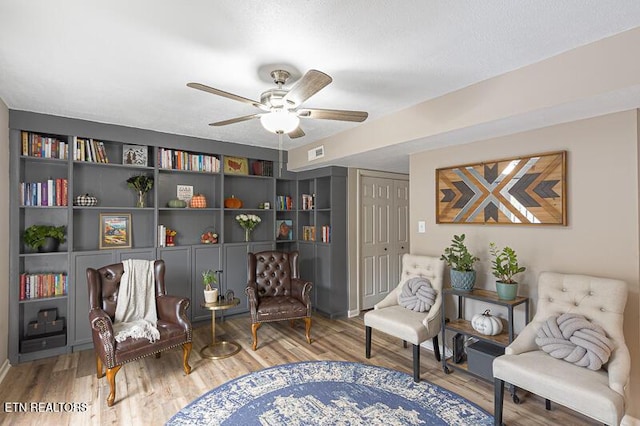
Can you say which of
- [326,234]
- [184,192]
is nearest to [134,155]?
[184,192]

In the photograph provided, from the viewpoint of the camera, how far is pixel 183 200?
431cm

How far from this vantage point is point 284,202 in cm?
507

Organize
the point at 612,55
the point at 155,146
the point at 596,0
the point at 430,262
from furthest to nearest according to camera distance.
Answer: the point at 155,146
the point at 430,262
the point at 612,55
the point at 596,0

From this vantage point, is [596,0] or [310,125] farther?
[310,125]

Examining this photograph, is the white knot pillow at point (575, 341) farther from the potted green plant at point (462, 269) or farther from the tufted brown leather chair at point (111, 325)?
the tufted brown leather chair at point (111, 325)

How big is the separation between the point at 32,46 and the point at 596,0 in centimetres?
305

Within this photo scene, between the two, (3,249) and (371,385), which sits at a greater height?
(3,249)

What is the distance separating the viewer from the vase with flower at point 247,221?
453 centimetres

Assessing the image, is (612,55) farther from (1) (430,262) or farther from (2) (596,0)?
(1) (430,262)

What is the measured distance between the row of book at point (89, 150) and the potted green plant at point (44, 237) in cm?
76

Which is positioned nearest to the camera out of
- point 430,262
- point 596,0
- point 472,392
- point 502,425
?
Answer: point 596,0

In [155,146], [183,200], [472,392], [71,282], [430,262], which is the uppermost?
[155,146]

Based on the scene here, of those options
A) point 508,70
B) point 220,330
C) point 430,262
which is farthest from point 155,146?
point 508,70

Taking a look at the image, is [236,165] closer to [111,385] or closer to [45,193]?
[45,193]
